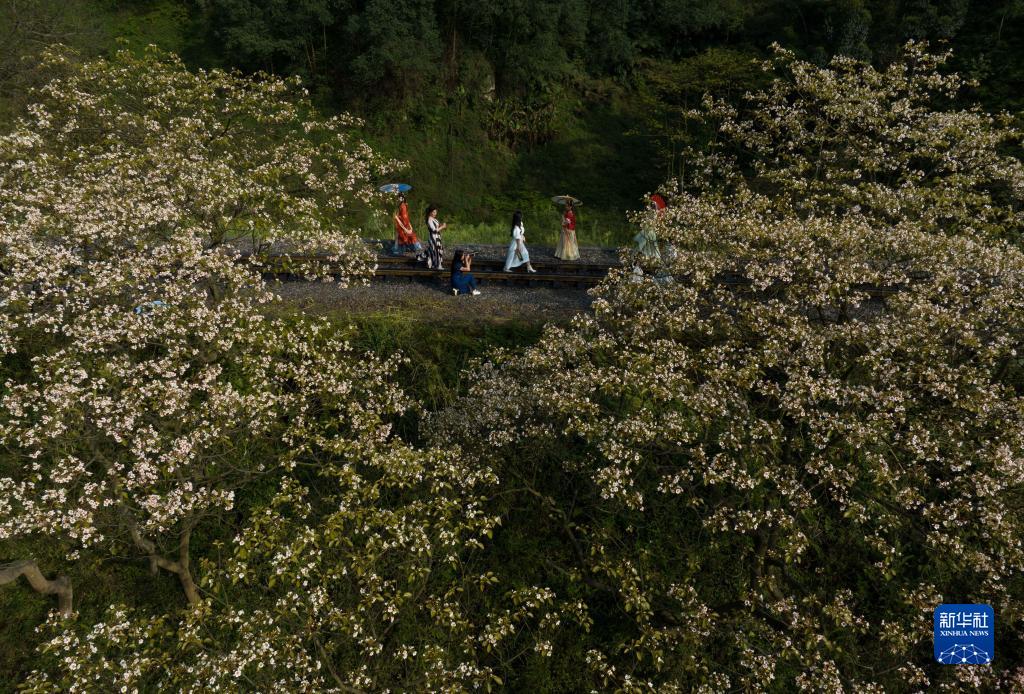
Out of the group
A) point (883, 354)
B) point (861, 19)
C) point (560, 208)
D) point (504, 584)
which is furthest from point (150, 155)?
point (861, 19)

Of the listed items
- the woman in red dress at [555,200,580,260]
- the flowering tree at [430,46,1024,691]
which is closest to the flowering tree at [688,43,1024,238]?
the flowering tree at [430,46,1024,691]

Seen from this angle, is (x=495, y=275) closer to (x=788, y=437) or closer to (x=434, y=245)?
(x=434, y=245)

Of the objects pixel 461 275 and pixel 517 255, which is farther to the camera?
pixel 517 255

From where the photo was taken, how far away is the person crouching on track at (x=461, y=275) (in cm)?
1688

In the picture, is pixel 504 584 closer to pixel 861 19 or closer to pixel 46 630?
pixel 46 630

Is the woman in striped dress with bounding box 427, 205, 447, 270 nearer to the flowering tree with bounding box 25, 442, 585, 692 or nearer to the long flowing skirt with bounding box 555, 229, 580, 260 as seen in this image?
the long flowing skirt with bounding box 555, 229, 580, 260

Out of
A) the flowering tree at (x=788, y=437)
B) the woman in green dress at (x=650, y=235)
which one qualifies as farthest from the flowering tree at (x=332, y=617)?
the woman in green dress at (x=650, y=235)

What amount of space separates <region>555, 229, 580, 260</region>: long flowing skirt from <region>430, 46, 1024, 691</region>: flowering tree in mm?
4819

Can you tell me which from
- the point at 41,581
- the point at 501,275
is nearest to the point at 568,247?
the point at 501,275

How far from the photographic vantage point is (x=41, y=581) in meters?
10.7

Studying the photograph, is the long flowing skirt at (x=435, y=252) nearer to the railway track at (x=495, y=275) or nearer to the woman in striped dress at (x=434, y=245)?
the woman in striped dress at (x=434, y=245)

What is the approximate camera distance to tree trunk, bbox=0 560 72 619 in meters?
9.46

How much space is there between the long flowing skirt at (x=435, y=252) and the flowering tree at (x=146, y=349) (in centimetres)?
344

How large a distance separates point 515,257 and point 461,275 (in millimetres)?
2084
